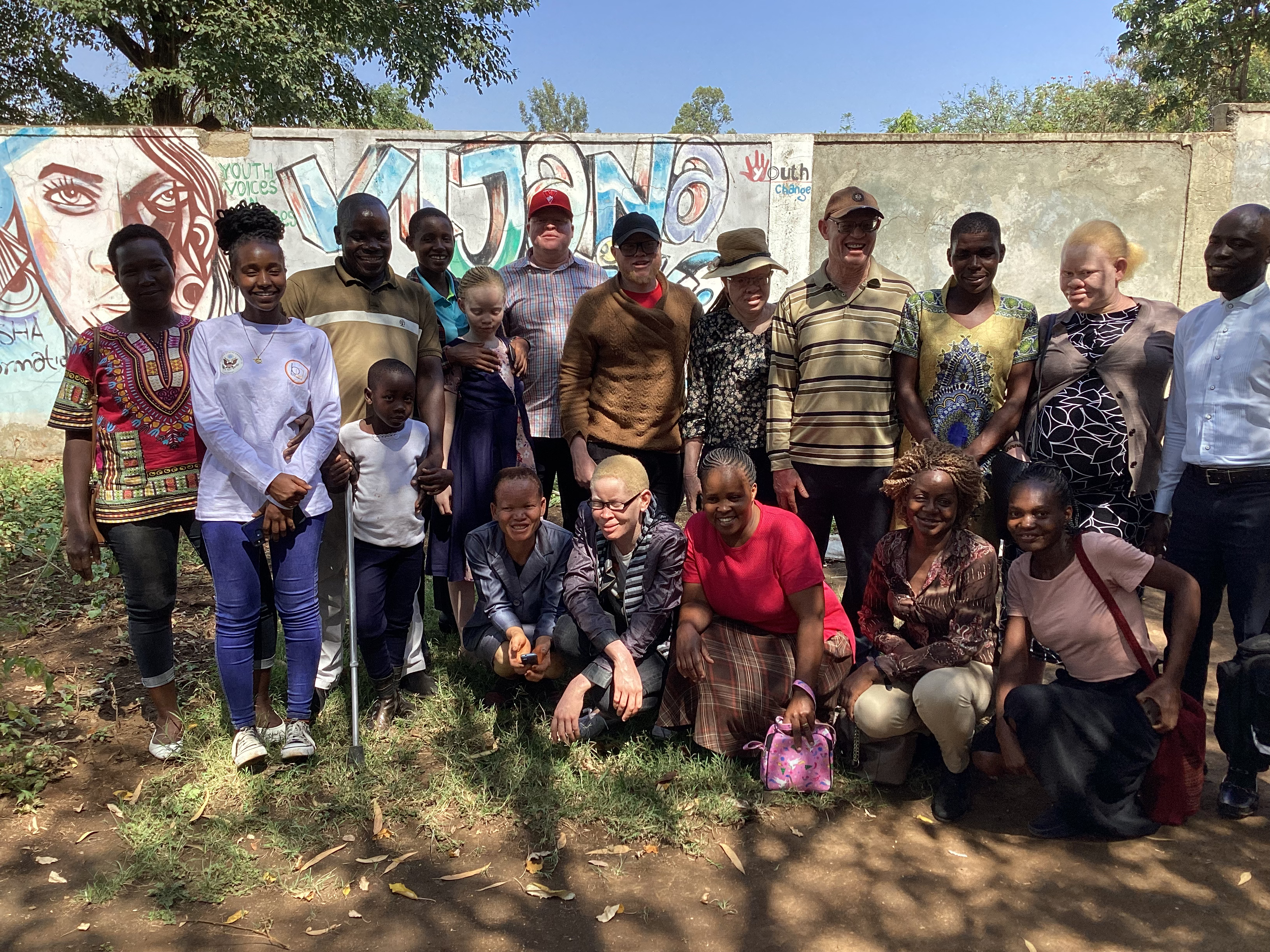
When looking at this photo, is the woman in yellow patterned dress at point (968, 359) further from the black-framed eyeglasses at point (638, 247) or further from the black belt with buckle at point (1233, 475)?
the black-framed eyeglasses at point (638, 247)

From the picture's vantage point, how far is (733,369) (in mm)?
4164

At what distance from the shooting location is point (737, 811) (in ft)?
10.9

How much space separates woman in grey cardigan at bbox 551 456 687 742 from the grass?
0.69 feet

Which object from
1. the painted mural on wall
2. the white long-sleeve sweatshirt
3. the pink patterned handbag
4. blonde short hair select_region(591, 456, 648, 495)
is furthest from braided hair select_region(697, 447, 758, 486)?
the painted mural on wall

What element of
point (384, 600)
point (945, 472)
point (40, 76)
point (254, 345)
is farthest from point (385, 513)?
point (40, 76)

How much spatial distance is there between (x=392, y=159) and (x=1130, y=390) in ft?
22.8

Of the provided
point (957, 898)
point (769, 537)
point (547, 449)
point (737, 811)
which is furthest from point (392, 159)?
point (957, 898)

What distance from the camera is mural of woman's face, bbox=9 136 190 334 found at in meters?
8.47

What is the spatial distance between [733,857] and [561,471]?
2121 millimetres

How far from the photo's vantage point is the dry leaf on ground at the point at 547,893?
9.46ft

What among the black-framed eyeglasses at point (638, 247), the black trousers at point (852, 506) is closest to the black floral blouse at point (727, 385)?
the black trousers at point (852, 506)

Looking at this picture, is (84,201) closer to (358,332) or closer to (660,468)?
(358,332)

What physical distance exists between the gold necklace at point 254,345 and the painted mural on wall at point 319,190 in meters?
5.43

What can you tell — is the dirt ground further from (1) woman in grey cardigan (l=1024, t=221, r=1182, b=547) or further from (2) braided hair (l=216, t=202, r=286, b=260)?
(2) braided hair (l=216, t=202, r=286, b=260)
